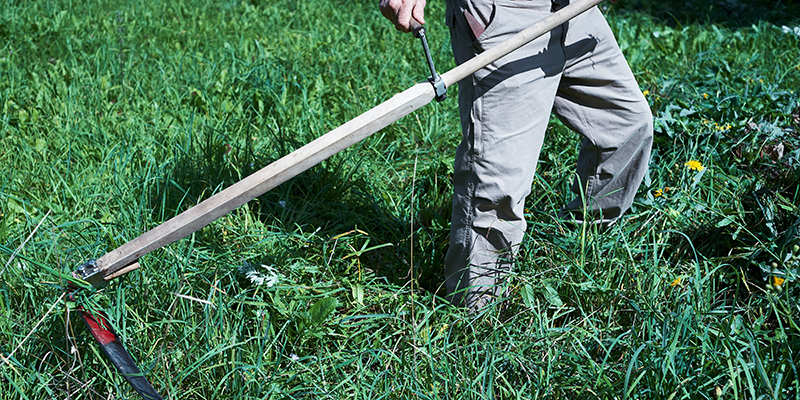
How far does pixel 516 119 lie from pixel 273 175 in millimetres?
718

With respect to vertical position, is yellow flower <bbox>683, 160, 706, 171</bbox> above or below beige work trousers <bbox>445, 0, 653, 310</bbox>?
below

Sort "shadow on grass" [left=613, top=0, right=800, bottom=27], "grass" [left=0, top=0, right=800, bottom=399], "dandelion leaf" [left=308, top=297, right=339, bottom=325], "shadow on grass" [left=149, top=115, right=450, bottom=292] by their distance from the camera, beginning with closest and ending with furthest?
"grass" [left=0, top=0, right=800, bottom=399]
"dandelion leaf" [left=308, top=297, right=339, bottom=325]
"shadow on grass" [left=149, top=115, right=450, bottom=292]
"shadow on grass" [left=613, top=0, right=800, bottom=27]

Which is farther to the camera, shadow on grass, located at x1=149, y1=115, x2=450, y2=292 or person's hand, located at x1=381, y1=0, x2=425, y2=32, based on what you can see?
shadow on grass, located at x1=149, y1=115, x2=450, y2=292

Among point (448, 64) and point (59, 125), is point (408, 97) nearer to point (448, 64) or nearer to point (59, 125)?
point (59, 125)

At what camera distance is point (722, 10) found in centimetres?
576

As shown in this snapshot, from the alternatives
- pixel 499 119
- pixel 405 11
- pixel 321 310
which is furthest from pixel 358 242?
pixel 405 11

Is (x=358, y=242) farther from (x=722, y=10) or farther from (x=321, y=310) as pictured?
(x=722, y=10)

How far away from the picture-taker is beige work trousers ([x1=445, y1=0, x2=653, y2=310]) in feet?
5.98

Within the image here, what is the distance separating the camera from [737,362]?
61.7 inches

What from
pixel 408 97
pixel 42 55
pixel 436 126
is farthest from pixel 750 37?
pixel 42 55

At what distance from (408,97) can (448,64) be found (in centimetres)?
249

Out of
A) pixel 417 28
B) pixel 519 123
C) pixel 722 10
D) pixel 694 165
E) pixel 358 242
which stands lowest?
pixel 722 10

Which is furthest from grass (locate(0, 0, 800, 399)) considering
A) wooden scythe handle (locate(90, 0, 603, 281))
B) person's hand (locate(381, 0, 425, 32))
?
Result: person's hand (locate(381, 0, 425, 32))

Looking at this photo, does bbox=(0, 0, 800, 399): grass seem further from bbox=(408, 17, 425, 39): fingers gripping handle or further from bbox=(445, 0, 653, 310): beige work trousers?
bbox=(408, 17, 425, 39): fingers gripping handle
